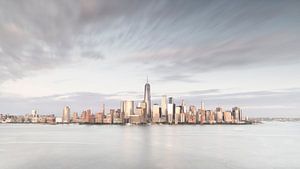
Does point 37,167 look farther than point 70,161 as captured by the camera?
No

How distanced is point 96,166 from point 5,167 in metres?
14.3

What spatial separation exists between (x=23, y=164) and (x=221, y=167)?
32.8 m

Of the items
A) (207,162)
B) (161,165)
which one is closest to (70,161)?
(161,165)

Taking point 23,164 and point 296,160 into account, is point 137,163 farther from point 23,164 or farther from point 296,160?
point 296,160

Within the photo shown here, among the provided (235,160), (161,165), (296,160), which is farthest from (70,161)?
(296,160)

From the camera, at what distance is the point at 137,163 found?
48500 millimetres

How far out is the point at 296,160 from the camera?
52.4 metres

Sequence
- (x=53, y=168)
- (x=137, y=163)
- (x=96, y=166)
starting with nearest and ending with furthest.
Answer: (x=53, y=168), (x=96, y=166), (x=137, y=163)

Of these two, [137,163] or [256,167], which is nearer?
[256,167]

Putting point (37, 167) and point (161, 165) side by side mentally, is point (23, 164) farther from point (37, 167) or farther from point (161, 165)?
point (161, 165)

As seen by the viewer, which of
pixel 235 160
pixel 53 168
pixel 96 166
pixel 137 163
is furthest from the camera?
pixel 235 160

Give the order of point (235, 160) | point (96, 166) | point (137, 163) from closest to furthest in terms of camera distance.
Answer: point (96, 166)
point (137, 163)
point (235, 160)

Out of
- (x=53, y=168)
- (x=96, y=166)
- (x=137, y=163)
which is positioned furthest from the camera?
(x=137, y=163)

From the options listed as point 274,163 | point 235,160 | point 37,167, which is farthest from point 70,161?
point 274,163
